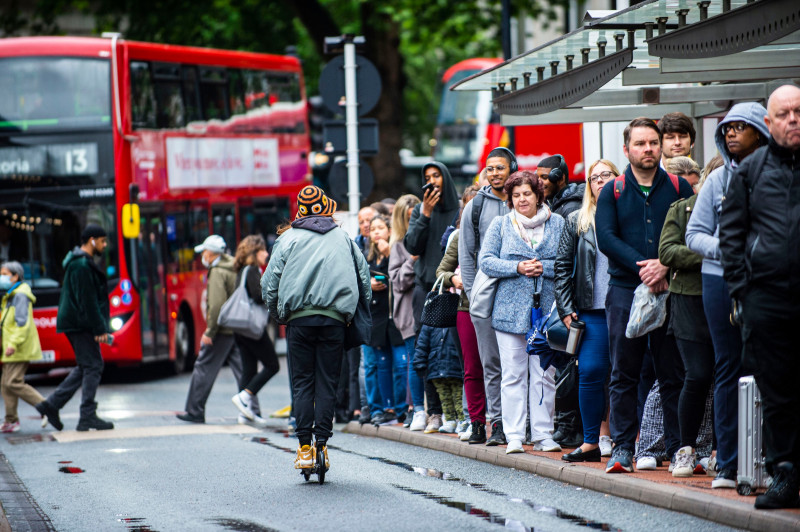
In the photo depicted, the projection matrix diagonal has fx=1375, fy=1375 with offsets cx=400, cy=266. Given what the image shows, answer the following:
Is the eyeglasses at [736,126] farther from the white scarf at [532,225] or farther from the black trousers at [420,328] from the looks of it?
the black trousers at [420,328]

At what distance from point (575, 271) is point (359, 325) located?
4.91ft

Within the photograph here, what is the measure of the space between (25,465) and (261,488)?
9.26ft

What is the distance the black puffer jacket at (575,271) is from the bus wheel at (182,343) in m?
11.9

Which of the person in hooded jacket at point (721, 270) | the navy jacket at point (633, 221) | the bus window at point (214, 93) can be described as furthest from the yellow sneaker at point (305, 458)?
the bus window at point (214, 93)

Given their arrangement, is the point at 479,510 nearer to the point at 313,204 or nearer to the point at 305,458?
the point at 305,458

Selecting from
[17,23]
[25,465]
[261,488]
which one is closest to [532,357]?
[261,488]

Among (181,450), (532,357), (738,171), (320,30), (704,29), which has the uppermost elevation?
(320,30)

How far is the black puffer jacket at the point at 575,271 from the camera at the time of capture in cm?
878

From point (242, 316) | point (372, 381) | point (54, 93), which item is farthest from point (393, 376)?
point (54, 93)

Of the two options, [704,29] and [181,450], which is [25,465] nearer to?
[181,450]

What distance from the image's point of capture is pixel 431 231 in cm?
1112

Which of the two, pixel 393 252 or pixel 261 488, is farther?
pixel 393 252

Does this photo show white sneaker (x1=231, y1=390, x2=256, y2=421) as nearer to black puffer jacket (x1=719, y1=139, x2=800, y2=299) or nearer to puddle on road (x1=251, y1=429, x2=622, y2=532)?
puddle on road (x1=251, y1=429, x2=622, y2=532)

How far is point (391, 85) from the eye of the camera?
88.3 feet
